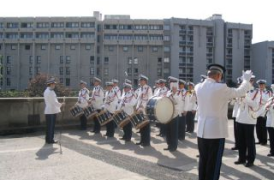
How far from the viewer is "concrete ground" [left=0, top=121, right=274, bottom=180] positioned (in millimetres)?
7258

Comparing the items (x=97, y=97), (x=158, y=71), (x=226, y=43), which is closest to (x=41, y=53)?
(x=158, y=71)

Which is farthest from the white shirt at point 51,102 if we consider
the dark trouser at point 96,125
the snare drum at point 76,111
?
the snare drum at point 76,111

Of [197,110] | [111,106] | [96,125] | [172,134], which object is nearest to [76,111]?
[96,125]

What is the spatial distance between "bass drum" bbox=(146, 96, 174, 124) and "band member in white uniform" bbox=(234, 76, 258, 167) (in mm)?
1851

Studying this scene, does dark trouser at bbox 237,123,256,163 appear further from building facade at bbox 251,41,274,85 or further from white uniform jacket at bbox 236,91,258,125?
building facade at bbox 251,41,274,85

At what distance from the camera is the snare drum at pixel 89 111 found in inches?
532

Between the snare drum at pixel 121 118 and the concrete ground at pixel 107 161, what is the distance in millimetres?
593

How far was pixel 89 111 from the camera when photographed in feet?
44.6

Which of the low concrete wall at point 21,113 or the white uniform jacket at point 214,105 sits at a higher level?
the white uniform jacket at point 214,105

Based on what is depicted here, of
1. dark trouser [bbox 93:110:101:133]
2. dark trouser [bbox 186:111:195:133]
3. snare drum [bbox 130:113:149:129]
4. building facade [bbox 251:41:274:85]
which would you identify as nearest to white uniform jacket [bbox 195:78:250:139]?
snare drum [bbox 130:113:149:129]

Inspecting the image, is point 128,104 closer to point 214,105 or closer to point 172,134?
point 172,134

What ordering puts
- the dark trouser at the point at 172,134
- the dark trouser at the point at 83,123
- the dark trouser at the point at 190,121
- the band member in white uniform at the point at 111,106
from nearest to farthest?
the dark trouser at the point at 172,134
the band member in white uniform at the point at 111,106
the dark trouser at the point at 190,121
the dark trouser at the point at 83,123

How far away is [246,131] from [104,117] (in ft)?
18.3

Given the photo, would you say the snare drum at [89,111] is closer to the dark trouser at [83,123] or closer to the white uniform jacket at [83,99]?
the white uniform jacket at [83,99]
